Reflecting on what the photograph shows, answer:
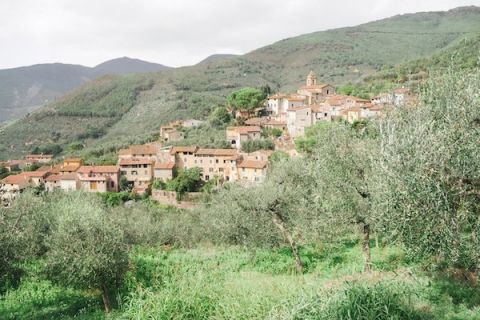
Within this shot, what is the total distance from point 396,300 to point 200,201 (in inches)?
2126

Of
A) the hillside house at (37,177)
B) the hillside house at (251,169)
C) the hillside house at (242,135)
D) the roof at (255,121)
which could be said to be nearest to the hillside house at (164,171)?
the hillside house at (242,135)

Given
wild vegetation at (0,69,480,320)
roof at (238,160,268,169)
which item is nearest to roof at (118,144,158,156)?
roof at (238,160,268,169)

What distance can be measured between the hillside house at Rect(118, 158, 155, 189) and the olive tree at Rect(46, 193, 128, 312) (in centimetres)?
5574

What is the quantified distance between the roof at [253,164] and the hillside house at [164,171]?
12.8 m

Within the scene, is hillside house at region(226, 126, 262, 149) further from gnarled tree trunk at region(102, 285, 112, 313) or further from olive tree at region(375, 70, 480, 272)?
olive tree at region(375, 70, 480, 272)

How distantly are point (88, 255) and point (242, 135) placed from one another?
5920 cm

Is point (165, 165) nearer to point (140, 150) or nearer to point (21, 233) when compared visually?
point (140, 150)

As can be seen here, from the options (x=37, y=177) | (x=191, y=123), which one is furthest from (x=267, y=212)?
(x=191, y=123)

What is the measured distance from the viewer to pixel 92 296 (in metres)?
18.1

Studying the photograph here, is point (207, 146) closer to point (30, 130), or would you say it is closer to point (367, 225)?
point (367, 225)

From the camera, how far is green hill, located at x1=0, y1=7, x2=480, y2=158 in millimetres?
120938

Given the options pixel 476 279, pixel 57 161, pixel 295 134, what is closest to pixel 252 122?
pixel 295 134

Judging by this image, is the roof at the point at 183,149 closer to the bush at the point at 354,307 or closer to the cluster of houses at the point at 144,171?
→ the cluster of houses at the point at 144,171

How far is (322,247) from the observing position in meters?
22.2
